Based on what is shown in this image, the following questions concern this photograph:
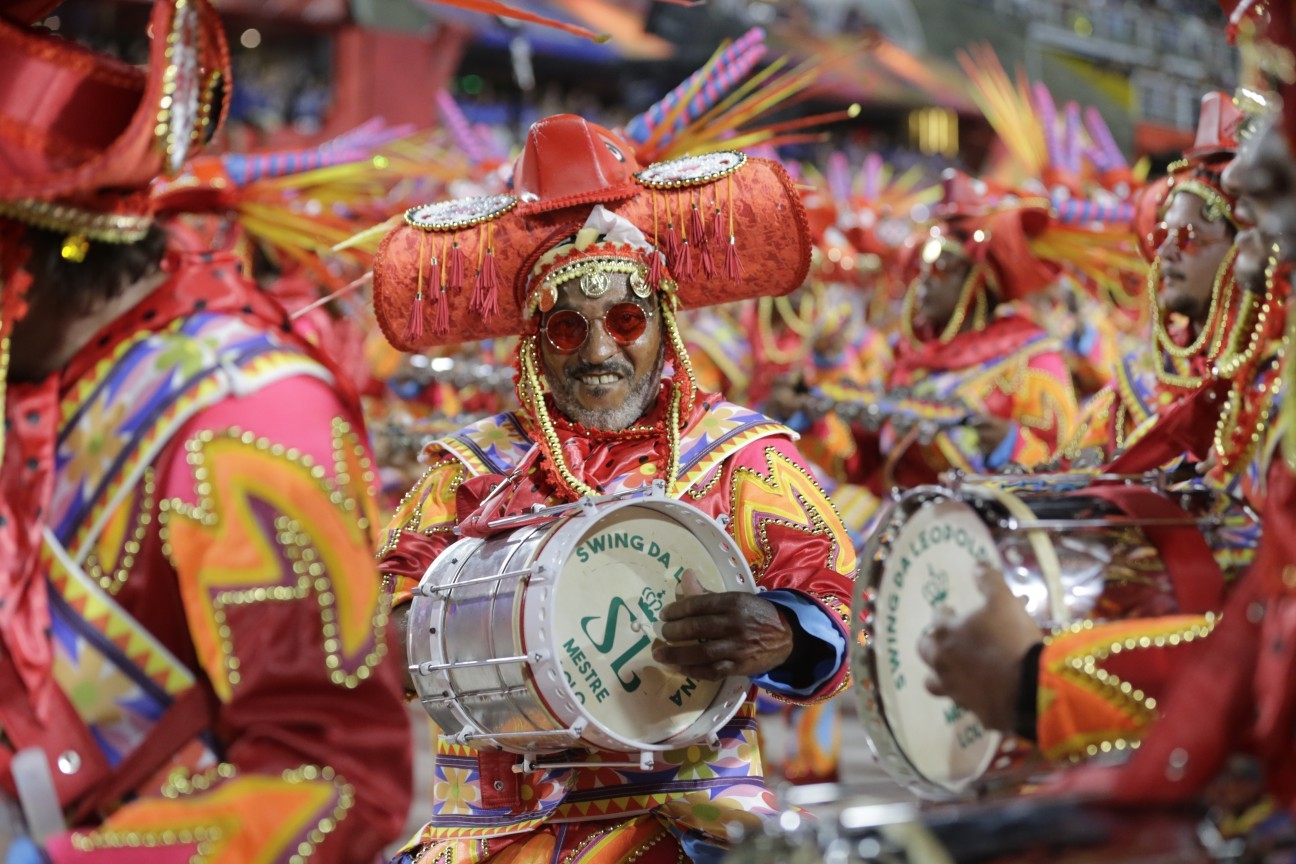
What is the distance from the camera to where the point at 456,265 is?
3117 millimetres

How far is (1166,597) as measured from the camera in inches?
83.0

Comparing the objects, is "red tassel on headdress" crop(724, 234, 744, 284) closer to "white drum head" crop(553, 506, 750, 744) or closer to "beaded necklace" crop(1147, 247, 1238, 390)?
"white drum head" crop(553, 506, 750, 744)

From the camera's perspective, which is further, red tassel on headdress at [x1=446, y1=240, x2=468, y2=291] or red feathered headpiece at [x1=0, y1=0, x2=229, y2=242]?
red tassel on headdress at [x1=446, y1=240, x2=468, y2=291]

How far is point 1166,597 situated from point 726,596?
76 cm

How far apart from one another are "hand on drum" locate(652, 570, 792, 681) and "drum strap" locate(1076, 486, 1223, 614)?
568 millimetres

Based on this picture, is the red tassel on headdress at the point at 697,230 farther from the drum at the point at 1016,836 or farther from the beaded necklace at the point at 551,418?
the drum at the point at 1016,836

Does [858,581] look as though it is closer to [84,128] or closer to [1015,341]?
[84,128]

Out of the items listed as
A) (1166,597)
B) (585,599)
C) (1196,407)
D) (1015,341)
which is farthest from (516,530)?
(1015,341)

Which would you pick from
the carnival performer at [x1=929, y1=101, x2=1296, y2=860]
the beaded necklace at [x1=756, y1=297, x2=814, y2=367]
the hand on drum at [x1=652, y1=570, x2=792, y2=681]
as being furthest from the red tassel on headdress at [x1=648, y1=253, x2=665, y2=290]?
the beaded necklace at [x1=756, y1=297, x2=814, y2=367]

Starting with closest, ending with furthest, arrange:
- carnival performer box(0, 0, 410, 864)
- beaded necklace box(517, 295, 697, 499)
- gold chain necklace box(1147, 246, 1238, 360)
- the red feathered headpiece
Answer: carnival performer box(0, 0, 410, 864)
the red feathered headpiece
beaded necklace box(517, 295, 697, 499)
gold chain necklace box(1147, 246, 1238, 360)

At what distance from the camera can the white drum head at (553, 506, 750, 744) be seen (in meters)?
2.55

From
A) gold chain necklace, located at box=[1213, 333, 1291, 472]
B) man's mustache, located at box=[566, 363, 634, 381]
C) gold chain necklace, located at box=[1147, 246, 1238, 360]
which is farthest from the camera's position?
gold chain necklace, located at box=[1147, 246, 1238, 360]

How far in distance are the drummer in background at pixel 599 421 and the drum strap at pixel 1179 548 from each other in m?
0.58

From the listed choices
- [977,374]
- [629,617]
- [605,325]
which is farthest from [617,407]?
[977,374]
